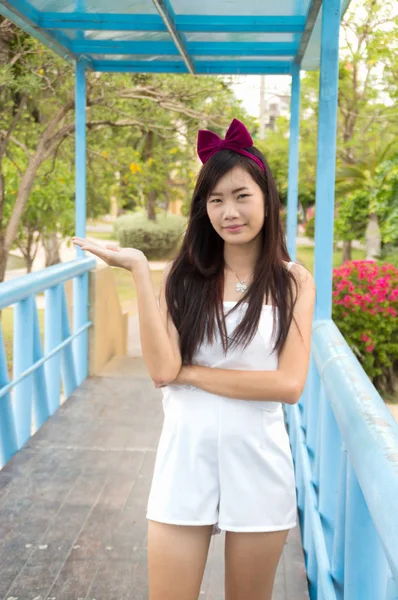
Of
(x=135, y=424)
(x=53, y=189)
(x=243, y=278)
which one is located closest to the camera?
(x=243, y=278)

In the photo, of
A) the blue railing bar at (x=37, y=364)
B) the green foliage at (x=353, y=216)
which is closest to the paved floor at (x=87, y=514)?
the blue railing bar at (x=37, y=364)

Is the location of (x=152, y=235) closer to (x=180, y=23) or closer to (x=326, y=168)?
(x=180, y=23)

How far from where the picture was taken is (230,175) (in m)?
1.88

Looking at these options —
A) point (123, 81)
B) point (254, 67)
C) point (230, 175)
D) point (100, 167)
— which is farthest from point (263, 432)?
point (100, 167)

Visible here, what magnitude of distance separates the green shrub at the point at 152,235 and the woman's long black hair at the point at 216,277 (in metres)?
19.2

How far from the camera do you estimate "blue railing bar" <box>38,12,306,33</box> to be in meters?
4.28

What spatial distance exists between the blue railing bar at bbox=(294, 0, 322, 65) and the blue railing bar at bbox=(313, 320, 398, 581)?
1760 millimetres

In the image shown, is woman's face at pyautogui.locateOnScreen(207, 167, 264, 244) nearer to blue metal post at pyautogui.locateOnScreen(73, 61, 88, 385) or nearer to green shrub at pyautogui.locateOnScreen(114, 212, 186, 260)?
blue metal post at pyautogui.locateOnScreen(73, 61, 88, 385)

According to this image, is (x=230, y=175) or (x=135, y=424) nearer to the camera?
(x=230, y=175)

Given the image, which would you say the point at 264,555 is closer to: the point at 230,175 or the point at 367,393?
the point at 367,393

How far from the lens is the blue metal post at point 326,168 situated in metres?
3.27

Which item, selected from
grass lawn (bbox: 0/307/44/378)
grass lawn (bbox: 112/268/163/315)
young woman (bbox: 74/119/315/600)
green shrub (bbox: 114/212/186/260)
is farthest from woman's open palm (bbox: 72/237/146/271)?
green shrub (bbox: 114/212/186/260)

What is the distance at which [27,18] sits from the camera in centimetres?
426

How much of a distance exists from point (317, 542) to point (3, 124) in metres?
6.38
